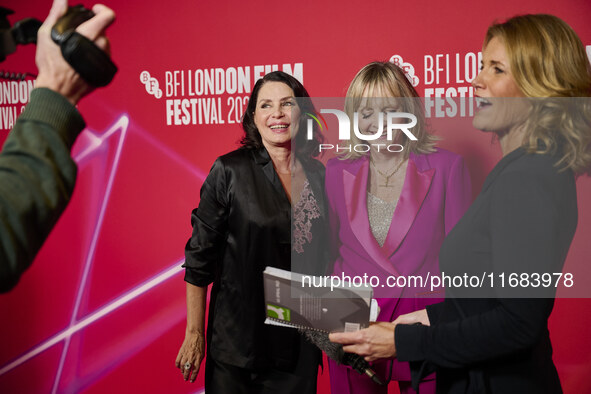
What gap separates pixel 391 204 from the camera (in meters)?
1.54

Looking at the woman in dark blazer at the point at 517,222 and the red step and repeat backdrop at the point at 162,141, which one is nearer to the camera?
the woman in dark blazer at the point at 517,222

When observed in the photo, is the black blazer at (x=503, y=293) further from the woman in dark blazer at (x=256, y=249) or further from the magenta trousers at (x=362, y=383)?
the woman in dark blazer at (x=256, y=249)

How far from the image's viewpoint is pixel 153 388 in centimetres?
275

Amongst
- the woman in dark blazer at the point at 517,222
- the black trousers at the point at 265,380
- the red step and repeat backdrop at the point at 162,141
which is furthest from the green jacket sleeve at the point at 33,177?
the red step and repeat backdrop at the point at 162,141

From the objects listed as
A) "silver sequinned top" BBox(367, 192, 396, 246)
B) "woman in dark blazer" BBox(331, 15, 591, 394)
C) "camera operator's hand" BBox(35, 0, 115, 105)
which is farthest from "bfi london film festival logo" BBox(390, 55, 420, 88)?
"camera operator's hand" BBox(35, 0, 115, 105)

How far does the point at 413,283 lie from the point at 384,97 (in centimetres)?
58

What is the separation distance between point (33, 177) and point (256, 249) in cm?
117

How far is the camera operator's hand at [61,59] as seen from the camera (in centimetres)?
62

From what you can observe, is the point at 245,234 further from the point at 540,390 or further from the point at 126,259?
the point at 126,259

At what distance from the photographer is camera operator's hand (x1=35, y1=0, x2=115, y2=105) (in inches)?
24.6

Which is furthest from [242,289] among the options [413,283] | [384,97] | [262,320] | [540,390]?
[540,390]

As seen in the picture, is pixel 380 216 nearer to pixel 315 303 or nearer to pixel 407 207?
pixel 407 207

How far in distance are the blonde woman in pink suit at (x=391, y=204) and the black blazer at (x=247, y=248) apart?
0.15 meters

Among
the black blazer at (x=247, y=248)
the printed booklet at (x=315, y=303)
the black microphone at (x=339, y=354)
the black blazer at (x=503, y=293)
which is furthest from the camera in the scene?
the black blazer at (x=247, y=248)
